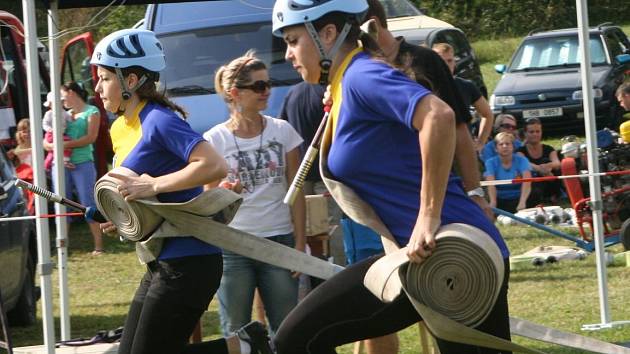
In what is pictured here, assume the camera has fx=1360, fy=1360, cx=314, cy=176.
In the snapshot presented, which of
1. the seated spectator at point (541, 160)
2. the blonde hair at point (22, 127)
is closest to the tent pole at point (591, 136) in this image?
the seated spectator at point (541, 160)

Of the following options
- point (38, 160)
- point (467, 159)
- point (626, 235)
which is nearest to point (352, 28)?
point (467, 159)

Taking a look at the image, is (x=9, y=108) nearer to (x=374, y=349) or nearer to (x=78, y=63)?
(x=374, y=349)

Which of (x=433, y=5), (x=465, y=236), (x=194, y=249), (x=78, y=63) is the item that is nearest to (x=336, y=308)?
(x=465, y=236)

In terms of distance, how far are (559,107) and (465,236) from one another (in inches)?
590

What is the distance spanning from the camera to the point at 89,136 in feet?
43.5

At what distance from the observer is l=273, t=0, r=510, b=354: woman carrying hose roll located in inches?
166

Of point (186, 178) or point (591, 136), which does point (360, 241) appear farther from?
point (591, 136)

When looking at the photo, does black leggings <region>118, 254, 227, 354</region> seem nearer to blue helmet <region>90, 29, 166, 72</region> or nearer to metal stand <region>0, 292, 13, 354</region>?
blue helmet <region>90, 29, 166, 72</region>

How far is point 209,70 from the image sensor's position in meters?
12.5

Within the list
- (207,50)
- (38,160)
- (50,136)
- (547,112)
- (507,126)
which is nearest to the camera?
(38,160)

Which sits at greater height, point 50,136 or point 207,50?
point 207,50

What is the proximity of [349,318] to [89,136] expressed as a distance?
363 inches

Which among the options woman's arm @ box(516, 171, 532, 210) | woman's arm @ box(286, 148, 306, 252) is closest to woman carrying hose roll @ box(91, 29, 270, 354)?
woman's arm @ box(286, 148, 306, 252)

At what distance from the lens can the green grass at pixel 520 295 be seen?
27.6 ft
